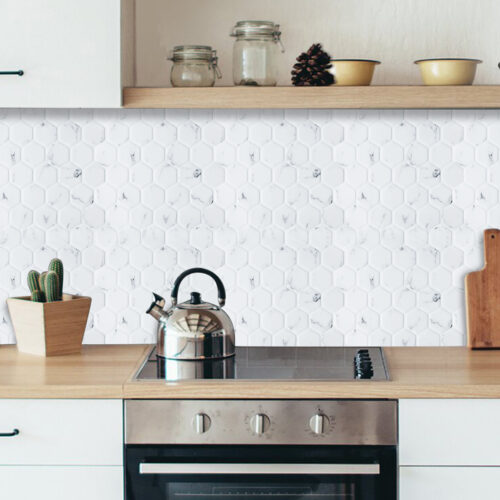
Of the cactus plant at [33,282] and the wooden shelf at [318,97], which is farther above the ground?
the wooden shelf at [318,97]

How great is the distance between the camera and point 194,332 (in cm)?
222

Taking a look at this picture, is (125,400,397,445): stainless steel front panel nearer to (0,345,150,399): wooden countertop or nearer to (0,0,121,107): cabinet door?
(0,345,150,399): wooden countertop

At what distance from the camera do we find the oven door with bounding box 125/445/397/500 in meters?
2.00

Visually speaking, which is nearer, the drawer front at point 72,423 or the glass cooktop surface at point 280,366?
the drawer front at point 72,423

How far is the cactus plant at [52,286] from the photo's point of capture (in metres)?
2.40

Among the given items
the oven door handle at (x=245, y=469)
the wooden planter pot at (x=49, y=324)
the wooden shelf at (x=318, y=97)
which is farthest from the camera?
the wooden planter pot at (x=49, y=324)

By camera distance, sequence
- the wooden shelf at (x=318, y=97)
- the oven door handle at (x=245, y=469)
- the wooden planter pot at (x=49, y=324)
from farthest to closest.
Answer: the wooden planter pot at (x=49, y=324), the wooden shelf at (x=318, y=97), the oven door handle at (x=245, y=469)

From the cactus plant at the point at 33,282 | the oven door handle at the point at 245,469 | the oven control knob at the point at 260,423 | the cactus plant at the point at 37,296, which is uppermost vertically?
the cactus plant at the point at 33,282

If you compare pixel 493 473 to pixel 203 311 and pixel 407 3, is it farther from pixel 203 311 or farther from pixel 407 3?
pixel 407 3

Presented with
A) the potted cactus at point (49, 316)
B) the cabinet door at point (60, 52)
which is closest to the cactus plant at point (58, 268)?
the potted cactus at point (49, 316)

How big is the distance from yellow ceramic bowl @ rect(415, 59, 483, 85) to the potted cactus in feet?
3.93

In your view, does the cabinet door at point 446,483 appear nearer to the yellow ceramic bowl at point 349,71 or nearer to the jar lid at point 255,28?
the yellow ceramic bowl at point 349,71

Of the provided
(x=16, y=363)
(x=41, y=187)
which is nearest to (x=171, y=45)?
(x=41, y=187)

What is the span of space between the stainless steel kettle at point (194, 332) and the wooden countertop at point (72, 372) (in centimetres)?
12
